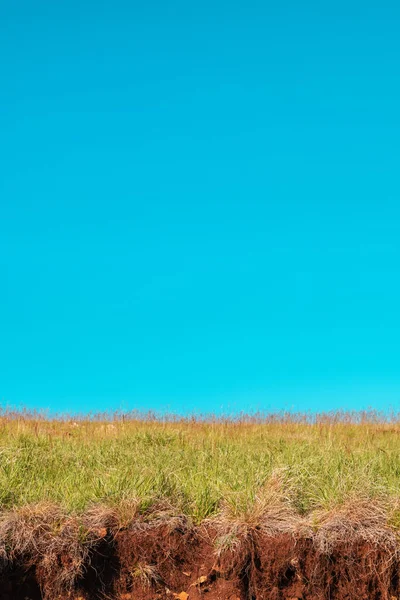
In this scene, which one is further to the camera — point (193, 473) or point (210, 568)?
point (193, 473)

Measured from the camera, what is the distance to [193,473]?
8.23 meters

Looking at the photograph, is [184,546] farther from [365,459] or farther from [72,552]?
[365,459]

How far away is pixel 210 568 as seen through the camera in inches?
269

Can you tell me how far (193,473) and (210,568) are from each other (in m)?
1.56

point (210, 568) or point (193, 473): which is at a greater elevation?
point (193, 473)

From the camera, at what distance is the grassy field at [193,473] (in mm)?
7227

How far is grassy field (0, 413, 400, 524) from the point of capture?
285 inches

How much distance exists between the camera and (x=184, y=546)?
692cm

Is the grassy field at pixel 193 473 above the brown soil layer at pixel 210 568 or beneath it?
above

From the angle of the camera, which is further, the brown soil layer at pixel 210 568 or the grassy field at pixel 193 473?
the grassy field at pixel 193 473

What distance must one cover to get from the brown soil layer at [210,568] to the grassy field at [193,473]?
321 millimetres

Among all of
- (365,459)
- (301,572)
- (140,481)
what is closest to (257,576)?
(301,572)

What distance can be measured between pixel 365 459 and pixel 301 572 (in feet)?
10.4

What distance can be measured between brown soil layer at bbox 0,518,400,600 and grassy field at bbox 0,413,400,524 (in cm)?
32
